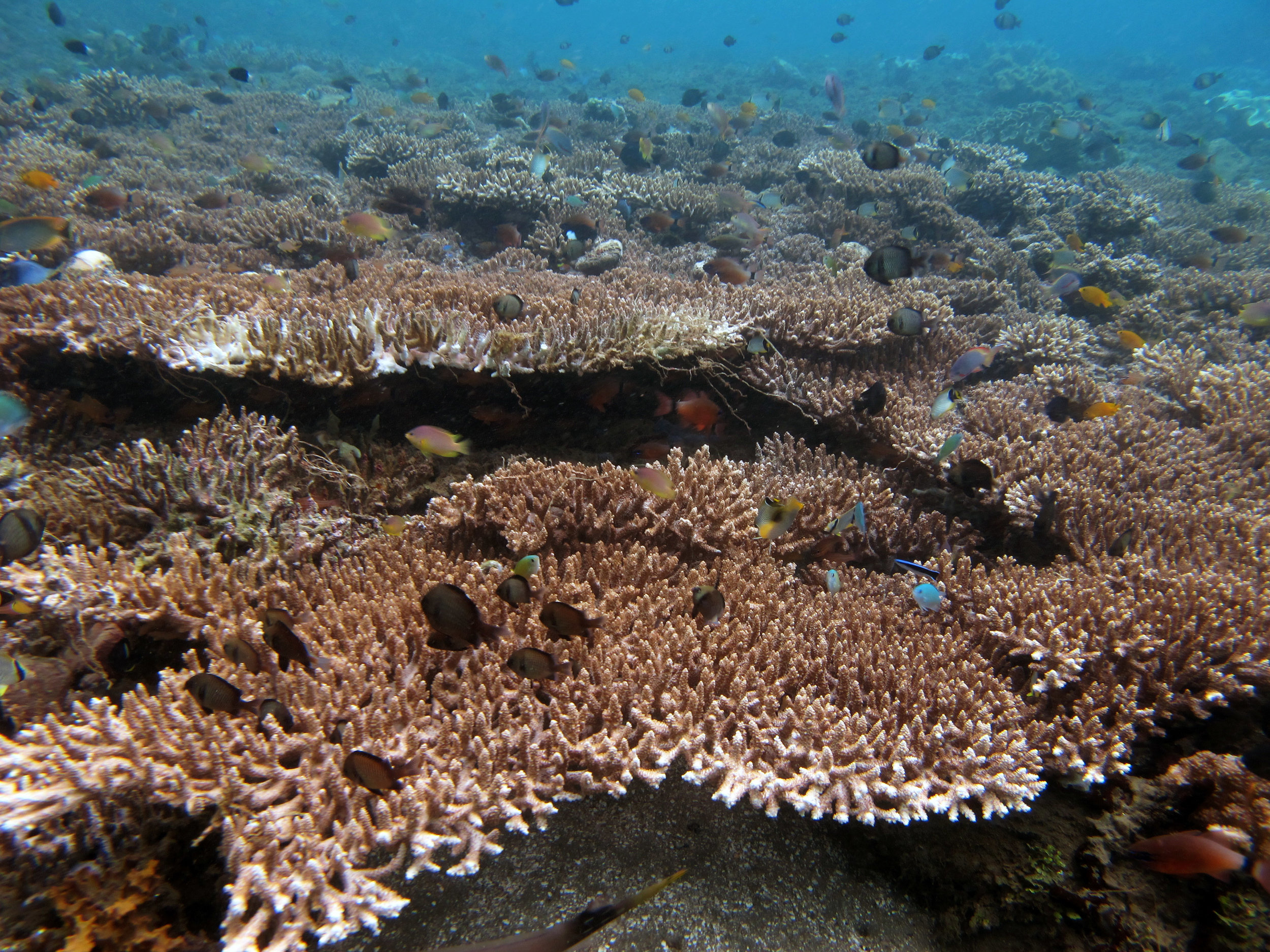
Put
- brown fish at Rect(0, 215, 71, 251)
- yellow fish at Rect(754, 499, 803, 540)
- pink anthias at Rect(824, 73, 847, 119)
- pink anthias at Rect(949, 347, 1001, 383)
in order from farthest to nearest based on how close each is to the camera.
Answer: pink anthias at Rect(824, 73, 847, 119) < pink anthias at Rect(949, 347, 1001, 383) < brown fish at Rect(0, 215, 71, 251) < yellow fish at Rect(754, 499, 803, 540)

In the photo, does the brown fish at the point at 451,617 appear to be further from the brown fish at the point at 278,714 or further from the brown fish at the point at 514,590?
the brown fish at the point at 278,714

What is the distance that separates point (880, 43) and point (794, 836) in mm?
80827

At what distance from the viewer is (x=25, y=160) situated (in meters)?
10.8

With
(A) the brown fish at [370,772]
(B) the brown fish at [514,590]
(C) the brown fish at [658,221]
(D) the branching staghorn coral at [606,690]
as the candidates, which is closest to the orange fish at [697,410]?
(D) the branching staghorn coral at [606,690]

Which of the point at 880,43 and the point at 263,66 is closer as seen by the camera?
the point at 263,66

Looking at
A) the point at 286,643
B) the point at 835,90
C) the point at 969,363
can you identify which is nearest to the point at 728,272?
the point at 969,363

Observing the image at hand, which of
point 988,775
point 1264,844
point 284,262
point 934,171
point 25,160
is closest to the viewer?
point 1264,844

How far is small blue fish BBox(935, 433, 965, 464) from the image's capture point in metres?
3.99

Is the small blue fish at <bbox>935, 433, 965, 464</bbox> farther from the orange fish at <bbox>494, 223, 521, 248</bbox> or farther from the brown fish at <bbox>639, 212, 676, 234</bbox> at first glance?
the orange fish at <bbox>494, 223, 521, 248</bbox>

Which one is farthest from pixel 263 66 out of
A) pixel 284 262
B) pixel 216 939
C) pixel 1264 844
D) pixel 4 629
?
pixel 1264 844

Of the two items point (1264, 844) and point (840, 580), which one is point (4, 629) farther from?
point (1264, 844)

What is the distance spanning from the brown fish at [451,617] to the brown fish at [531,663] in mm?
229

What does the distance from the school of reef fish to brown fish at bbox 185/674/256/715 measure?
0.07 feet

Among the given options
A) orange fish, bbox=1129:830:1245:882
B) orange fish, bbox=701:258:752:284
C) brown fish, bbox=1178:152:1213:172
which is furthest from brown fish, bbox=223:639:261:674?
brown fish, bbox=1178:152:1213:172
